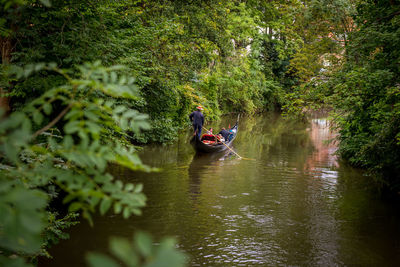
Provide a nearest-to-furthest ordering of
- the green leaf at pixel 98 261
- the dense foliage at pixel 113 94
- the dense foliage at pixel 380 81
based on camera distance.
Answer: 1. the green leaf at pixel 98 261
2. the dense foliage at pixel 113 94
3. the dense foliage at pixel 380 81

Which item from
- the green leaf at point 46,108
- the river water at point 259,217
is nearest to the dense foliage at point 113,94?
the green leaf at point 46,108

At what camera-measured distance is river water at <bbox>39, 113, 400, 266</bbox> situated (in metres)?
6.33

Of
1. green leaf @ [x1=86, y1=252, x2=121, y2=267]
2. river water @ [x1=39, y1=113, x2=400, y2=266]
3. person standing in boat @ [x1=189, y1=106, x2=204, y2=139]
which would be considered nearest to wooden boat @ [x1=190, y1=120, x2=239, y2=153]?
person standing in boat @ [x1=189, y1=106, x2=204, y2=139]

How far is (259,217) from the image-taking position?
809 centimetres

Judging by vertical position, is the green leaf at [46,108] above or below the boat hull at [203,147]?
above

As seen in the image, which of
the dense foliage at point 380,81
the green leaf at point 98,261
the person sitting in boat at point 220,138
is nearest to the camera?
the green leaf at point 98,261

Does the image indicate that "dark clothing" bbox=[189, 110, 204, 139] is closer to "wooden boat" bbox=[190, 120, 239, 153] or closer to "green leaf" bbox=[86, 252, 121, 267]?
"wooden boat" bbox=[190, 120, 239, 153]

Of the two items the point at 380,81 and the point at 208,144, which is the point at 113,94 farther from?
the point at 208,144

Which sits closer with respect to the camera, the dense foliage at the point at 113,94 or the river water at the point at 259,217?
the dense foliage at the point at 113,94

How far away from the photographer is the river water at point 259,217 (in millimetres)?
6332

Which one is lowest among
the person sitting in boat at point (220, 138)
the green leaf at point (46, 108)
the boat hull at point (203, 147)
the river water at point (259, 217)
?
the river water at point (259, 217)

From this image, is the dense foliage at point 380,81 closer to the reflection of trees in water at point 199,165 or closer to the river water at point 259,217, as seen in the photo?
the river water at point 259,217

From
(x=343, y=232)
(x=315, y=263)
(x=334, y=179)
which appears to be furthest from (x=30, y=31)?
(x=334, y=179)

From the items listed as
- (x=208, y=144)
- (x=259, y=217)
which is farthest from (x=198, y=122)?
(x=259, y=217)
